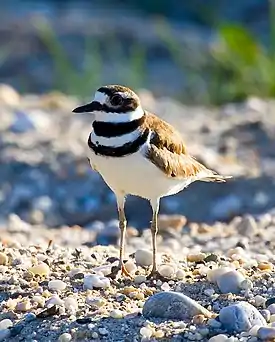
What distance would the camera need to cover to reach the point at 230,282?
13.4 ft

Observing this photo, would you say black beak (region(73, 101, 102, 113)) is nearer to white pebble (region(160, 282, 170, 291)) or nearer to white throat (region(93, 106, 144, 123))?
Answer: white throat (region(93, 106, 144, 123))

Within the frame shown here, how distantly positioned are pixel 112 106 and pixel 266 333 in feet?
3.96

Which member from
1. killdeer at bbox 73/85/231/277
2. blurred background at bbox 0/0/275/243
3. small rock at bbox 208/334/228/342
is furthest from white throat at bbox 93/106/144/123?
blurred background at bbox 0/0/275/243

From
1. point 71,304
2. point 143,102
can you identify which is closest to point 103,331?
point 71,304

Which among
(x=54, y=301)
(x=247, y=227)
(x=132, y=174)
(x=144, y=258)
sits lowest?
(x=247, y=227)

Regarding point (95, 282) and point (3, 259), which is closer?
point (95, 282)

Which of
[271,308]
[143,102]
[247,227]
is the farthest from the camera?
[143,102]

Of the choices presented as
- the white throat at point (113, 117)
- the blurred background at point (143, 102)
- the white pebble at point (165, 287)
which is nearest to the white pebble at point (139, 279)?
the white pebble at point (165, 287)

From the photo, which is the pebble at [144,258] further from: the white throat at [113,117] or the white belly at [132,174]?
the white throat at [113,117]

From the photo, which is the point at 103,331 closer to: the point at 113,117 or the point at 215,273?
the point at 215,273

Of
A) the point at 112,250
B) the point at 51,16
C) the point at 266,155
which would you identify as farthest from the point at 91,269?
the point at 51,16

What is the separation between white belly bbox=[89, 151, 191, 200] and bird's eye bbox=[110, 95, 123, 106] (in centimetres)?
23

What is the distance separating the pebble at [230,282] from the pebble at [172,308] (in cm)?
33

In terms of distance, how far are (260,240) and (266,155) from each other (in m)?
2.14
